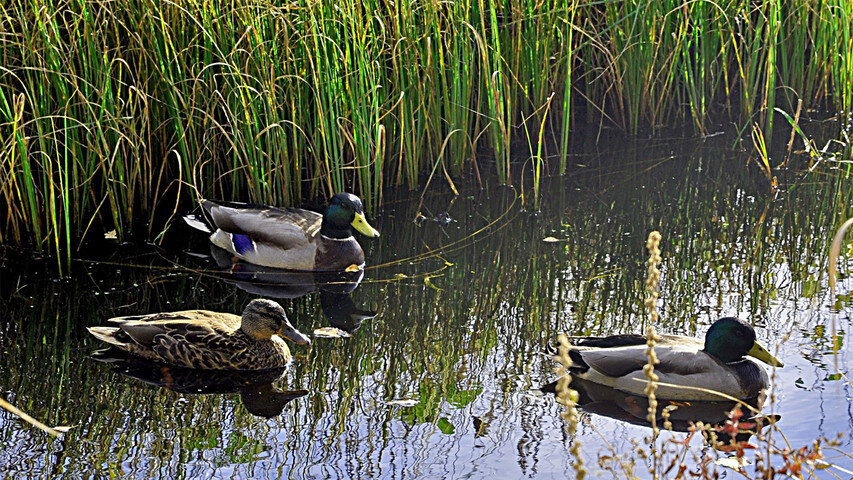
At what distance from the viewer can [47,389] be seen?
4.77m

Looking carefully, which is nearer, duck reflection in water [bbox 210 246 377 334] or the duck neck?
duck reflection in water [bbox 210 246 377 334]

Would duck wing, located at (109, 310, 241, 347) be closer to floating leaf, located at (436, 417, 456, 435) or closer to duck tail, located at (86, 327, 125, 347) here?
duck tail, located at (86, 327, 125, 347)

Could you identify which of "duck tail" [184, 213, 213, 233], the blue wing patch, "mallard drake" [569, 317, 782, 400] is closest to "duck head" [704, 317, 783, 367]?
"mallard drake" [569, 317, 782, 400]

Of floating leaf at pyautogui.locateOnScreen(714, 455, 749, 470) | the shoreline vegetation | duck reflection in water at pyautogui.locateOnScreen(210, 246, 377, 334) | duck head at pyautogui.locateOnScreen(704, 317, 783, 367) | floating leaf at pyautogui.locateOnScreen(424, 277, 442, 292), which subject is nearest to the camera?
floating leaf at pyautogui.locateOnScreen(714, 455, 749, 470)

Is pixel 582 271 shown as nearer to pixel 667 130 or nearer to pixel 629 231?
pixel 629 231

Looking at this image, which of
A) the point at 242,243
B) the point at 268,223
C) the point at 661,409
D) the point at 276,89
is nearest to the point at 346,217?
the point at 268,223

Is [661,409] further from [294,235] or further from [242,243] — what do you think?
[242,243]

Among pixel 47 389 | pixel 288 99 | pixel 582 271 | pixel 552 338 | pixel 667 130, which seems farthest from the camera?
pixel 667 130

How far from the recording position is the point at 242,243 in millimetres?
6621

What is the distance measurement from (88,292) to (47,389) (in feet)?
4.22

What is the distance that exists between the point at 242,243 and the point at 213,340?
1.52m

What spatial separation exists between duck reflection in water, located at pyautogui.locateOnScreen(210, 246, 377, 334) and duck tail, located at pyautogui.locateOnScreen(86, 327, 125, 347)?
1.04m

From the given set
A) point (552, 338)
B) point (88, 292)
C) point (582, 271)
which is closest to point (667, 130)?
point (582, 271)

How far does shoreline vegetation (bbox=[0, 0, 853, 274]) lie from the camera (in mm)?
6262
